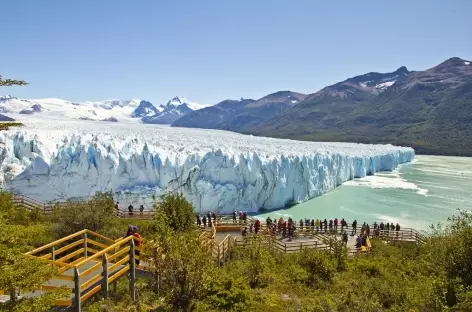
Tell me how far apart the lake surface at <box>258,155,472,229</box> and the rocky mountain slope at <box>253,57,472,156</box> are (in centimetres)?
5722

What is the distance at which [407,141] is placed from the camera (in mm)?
108875

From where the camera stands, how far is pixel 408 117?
453ft

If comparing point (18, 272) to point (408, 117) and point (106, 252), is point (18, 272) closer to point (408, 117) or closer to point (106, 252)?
point (106, 252)

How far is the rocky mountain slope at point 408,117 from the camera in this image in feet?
361

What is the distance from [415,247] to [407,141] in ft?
327

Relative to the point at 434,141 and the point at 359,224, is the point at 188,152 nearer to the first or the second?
the point at 359,224

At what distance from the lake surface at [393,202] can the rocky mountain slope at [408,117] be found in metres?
57.2

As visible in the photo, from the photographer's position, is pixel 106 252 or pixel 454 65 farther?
pixel 454 65

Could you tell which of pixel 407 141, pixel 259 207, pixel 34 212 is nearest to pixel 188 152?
pixel 259 207

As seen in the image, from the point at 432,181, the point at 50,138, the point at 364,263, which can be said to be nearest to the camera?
the point at 364,263

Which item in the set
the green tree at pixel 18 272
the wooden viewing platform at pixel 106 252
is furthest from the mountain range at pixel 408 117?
the green tree at pixel 18 272

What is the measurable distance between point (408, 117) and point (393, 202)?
118 metres

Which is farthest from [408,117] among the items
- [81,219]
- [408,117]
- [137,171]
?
[81,219]

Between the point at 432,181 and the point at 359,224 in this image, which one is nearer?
the point at 359,224
